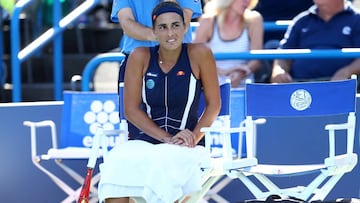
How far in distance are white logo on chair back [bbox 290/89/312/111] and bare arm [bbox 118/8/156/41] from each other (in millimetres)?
869

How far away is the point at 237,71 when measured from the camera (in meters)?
7.36

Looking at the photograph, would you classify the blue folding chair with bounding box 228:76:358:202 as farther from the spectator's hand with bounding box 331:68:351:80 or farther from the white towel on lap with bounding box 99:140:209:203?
the spectator's hand with bounding box 331:68:351:80

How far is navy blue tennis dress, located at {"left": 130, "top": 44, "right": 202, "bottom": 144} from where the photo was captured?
5820 millimetres

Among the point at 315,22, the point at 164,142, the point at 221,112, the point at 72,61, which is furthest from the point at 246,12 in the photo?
the point at 72,61

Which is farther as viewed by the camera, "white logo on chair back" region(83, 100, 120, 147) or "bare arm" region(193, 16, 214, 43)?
"bare arm" region(193, 16, 214, 43)

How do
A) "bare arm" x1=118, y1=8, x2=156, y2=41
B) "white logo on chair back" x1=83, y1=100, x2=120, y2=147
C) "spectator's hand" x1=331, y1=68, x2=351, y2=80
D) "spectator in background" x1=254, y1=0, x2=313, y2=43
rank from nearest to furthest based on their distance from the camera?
"bare arm" x1=118, y1=8, x2=156, y2=41, "white logo on chair back" x1=83, y1=100, x2=120, y2=147, "spectator's hand" x1=331, y1=68, x2=351, y2=80, "spectator in background" x1=254, y1=0, x2=313, y2=43

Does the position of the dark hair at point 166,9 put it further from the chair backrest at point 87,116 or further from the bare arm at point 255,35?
the bare arm at point 255,35

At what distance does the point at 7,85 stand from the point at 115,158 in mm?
4177

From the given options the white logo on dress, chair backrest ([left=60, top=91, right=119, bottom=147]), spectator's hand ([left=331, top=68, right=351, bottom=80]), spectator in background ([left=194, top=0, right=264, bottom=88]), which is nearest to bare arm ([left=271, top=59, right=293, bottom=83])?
spectator in background ([left=194, top=0, right=264, bottom=88])

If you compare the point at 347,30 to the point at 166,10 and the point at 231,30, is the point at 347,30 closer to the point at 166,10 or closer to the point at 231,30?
the point at 231,30

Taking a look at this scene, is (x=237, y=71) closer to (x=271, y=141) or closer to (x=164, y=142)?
(x=271, y=141)

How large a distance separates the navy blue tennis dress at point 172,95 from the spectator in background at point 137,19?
291 millimetres

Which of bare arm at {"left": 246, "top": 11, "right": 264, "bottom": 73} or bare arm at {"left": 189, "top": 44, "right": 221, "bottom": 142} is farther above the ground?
bare arm at {"left": 246, "top": 11, "right": 264, "bottom": 73}

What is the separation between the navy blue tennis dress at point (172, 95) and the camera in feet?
19.1
